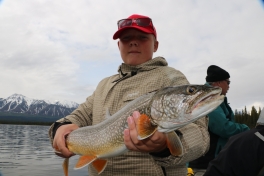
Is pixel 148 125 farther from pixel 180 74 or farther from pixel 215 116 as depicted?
pixel 215 116

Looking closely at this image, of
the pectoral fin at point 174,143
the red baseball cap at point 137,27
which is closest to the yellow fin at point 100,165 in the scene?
the pectoral fin at point 174,143

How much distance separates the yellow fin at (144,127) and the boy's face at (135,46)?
132cm

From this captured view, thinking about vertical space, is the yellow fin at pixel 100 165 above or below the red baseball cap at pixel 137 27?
below

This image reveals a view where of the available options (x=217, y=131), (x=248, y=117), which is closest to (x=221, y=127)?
(x=217, y=131)

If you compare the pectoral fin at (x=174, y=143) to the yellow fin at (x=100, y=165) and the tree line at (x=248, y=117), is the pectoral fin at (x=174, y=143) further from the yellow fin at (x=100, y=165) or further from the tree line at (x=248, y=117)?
the tree line at (x=248, y=117)

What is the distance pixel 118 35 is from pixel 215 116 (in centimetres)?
378

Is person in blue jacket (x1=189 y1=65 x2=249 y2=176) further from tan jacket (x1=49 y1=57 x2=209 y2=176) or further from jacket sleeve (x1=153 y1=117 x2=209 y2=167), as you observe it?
jacket sleeve (x1=153 y1=117 x2=209 y2=167)

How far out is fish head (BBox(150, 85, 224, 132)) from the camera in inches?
99.2

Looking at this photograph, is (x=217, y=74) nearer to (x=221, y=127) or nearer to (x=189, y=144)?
(x=221, y=127)

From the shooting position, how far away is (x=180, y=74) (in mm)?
3537

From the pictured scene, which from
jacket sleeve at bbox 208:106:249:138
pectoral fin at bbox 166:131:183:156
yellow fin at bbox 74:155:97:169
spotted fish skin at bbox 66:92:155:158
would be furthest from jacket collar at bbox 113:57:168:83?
jacket sleeve at bbox 208:106:249:138

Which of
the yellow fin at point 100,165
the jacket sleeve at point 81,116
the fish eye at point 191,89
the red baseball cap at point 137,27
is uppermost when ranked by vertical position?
the red baseball cap at point 137,27

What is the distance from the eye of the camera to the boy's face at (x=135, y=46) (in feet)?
12.7

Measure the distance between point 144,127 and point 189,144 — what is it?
1.86 ft
